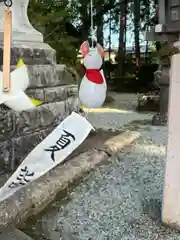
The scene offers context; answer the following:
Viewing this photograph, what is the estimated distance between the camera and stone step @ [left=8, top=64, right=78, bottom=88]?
247 cm

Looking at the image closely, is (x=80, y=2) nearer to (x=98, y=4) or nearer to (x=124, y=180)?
(x=98, y=4)

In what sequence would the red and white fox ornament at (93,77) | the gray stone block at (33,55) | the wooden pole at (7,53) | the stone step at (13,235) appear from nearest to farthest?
the wooden pole at (7,53)
the stone step at (13,235)
the red and white fox ornament at (93,77)
the gray stone block at (33,55)

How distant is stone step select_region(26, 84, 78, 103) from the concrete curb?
0.56 metres

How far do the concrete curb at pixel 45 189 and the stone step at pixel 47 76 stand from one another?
2.23ft

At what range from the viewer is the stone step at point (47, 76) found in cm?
247

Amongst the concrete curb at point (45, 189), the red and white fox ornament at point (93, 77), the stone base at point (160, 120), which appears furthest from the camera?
the stone base at point (160, 120)

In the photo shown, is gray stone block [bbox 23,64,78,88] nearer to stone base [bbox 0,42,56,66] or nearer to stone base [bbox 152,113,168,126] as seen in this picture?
stone base [bbox 0,42,56,66]

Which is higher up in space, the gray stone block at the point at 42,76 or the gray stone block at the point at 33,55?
the gray stone block at the point at 33,55

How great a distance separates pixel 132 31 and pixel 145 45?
0.95m

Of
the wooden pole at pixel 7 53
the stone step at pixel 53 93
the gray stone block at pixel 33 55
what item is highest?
the gray stone block at pixel 33 55

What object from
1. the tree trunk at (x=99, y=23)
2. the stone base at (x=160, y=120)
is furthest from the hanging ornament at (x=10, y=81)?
the tree trunk at (x=99, y=23)

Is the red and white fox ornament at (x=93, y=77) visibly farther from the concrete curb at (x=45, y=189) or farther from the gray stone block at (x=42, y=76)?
the gray stone block at (x=42, y=76)

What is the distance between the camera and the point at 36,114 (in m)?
2.53

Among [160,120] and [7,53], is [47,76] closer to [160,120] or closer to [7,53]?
[7,53]
